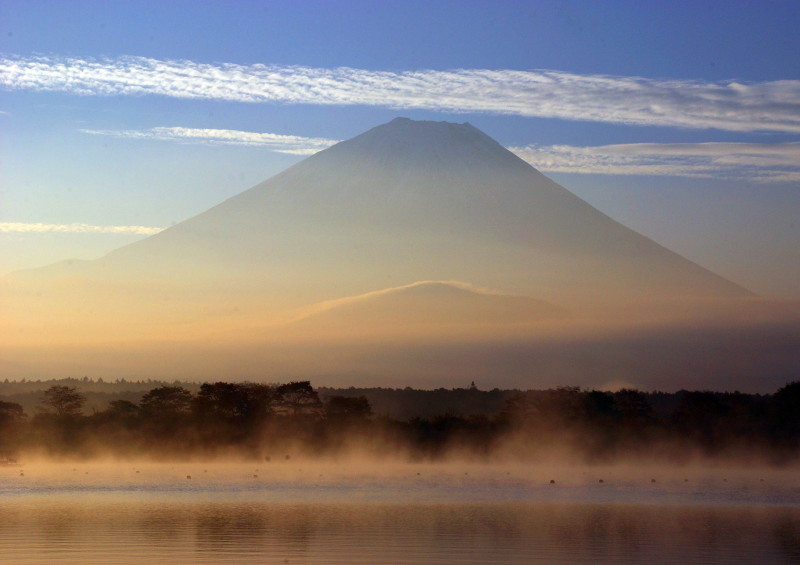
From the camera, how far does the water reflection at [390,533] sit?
27.9m

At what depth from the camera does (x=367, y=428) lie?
262 ft

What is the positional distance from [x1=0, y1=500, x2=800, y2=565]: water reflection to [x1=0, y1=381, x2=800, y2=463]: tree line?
33.6 metres

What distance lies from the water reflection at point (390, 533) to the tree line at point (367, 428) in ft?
110

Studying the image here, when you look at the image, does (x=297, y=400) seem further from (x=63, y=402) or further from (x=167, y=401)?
(x=63, y=402)

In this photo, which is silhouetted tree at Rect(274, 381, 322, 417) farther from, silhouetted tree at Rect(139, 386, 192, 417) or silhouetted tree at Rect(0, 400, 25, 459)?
silhouetted tree at Rect(0, 400, 25, 459)

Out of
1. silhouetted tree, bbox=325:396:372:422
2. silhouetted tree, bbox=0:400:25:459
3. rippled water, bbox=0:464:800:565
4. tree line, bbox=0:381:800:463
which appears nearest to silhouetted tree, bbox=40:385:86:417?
tree line, bbox=0:381:800:463

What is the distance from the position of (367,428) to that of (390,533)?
4827 cm

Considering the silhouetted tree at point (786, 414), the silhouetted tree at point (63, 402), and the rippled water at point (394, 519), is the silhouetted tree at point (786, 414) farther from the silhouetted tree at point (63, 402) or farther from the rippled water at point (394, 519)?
the silhouetted tree at point (63, 402)

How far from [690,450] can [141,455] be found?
33547mm

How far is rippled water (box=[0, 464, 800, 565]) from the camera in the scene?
28.4 meters

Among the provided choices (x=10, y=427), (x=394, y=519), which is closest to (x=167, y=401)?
(x=10, y=427)

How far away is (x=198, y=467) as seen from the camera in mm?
62344

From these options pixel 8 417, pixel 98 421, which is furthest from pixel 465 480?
pixel 8 417

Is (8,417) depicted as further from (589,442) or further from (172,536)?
(172,536)
